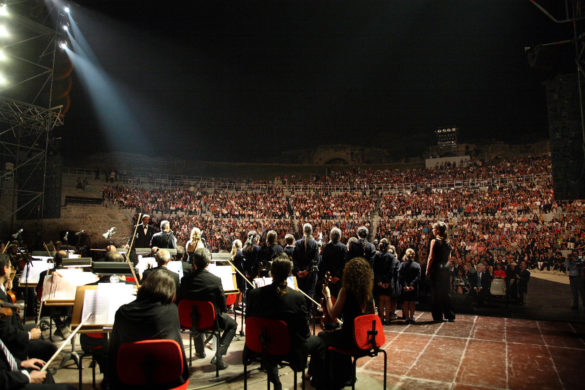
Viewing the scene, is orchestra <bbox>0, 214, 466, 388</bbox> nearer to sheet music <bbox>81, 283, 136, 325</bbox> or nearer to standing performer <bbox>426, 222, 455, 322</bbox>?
sheet music <bbox>81, 283, 136, 325</bbox>

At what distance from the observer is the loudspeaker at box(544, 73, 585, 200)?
7941 millimetres

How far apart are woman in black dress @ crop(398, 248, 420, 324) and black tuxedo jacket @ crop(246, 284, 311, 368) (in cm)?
386

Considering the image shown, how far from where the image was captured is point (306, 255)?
18.7ft

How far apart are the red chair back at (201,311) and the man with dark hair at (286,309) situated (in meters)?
0.86

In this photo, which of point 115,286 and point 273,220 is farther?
point 273,220

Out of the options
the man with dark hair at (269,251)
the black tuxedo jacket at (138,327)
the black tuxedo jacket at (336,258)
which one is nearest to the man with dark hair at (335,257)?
the black tuxedo jacket at (336,258)

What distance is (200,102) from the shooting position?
1300 inches

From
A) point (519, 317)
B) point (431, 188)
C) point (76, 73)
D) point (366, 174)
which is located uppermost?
point (76, 73)

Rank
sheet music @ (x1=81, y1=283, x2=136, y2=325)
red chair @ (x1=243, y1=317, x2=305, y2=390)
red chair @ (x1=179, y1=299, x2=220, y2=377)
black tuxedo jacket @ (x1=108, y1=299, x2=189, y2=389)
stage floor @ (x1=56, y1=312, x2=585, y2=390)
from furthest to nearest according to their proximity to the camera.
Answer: red chair @ (x1=179, y1=299, x2=220, y2=377), stage floor @ (x1=56, y1=312, x2=585, y2=390), sheet music @ (x1=81, y1=283, x2=136, y2=325), red chair @ (x1=243, y1=317, x2=305, y2=390), black tuxedo jacket @ (x1=108, y1=299, x2=189, y2=389)

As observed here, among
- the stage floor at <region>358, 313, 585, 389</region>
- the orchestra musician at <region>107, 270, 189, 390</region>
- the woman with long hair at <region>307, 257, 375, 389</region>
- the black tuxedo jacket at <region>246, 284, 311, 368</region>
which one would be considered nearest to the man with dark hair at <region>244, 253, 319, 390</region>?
the black tuxedo jacket at <region>246, 284, 311, 368</region>

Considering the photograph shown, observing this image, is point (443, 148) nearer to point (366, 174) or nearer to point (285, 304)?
point (366, 174)

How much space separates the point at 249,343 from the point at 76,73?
24.9 meters

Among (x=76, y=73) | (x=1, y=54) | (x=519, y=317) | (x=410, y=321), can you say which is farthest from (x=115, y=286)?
(x=76, y=73)

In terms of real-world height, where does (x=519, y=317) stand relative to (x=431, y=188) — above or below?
below
